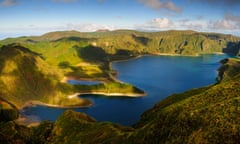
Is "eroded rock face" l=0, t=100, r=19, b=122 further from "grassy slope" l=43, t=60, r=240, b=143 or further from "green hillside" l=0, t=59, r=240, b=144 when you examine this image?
"grassy slope" l=43, t=60, r=240, b=143

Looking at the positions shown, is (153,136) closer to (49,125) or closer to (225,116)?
(225,116)

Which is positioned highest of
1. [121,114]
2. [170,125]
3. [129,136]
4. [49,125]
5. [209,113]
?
[209,113]

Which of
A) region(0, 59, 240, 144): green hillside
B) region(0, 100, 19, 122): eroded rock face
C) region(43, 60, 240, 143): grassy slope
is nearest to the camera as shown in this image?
region(43, 60, 240, 143): grassy slope

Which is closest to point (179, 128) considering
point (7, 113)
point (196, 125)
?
Answer: point (196, 125)

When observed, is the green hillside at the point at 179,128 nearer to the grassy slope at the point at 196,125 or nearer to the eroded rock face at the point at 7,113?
the grassy slope at the point at 196,125

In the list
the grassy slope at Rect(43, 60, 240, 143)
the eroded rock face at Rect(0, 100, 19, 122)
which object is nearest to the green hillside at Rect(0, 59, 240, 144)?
the grassy slope at Rect(43, 60, 240, 143)

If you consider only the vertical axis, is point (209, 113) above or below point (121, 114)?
above

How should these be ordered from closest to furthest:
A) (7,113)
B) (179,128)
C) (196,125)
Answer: (196,125) < (179,128) < (7,113)

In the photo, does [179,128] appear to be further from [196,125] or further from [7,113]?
[7,113]

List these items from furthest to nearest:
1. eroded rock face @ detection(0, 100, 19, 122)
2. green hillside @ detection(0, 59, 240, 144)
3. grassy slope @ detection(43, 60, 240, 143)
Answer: eroded rock face @ detection(0, 100, 19, 122) → green hillside @ detection(0, 59, 240, 144) → grassy slope @ detection(43, 60, 240, 143)

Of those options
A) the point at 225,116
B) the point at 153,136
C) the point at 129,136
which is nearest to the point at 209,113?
the point at 225,116

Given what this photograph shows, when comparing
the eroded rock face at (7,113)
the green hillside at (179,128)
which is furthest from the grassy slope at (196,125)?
the eroded rock face at (7,113)
